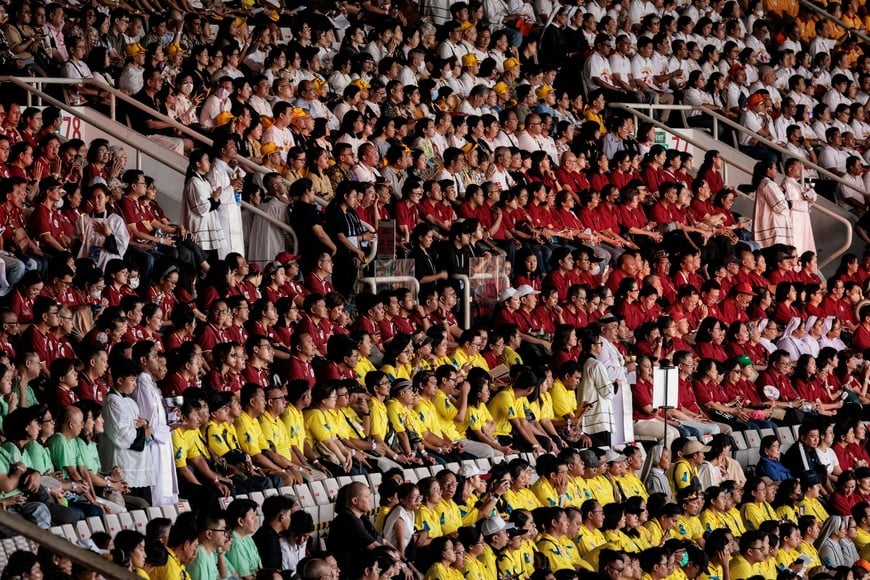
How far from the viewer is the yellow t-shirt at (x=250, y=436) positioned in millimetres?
11977

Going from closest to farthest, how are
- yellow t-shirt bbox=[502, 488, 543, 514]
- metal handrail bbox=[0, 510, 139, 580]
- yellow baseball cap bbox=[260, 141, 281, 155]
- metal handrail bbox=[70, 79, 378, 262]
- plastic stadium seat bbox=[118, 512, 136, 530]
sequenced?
metal handrail bbox=[0, 510, 139, 580] < plastic stadium seat bbox=[118, 512, 136, 530] < yellow t-shirt bbox=[502, 488, 543, 514] < metal handrail bbox=[70, 79, 378, 262] < yellow baseball cap bbox=[260, 141, 281, 155]

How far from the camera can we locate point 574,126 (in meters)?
19.9

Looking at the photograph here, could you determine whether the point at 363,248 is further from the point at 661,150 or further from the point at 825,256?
the point at 825,256

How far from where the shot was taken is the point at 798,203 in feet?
63.0

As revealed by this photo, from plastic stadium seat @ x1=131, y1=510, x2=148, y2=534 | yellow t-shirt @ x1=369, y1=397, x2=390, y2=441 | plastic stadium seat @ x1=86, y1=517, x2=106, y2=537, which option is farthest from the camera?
yellow t-shirt @ x1=369, y1=397, x2=390, y2=441

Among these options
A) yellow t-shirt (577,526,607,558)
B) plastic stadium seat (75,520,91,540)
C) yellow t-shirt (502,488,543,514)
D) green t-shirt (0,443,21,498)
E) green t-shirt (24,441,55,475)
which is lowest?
yellow t-shirt (577,526,607,558)

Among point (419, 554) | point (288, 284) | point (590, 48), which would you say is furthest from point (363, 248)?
point (590, 48)

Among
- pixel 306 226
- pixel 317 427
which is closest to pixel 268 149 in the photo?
pixel 306 226

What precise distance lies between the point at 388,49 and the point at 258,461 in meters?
8.25

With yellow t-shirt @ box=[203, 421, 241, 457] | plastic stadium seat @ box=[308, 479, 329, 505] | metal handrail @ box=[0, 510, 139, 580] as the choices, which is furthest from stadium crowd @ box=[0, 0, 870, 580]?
metal handrail @ box=[0, 510, 139, 580]

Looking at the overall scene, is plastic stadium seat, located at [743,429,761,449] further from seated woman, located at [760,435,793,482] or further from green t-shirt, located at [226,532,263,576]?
green t-shirt, located at [226,532,263,576]

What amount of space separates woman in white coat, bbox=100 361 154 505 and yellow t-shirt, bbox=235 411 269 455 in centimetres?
86

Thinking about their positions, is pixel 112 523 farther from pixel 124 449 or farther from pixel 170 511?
pixel 124 449

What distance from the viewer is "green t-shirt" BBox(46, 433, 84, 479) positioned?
35.1ft
